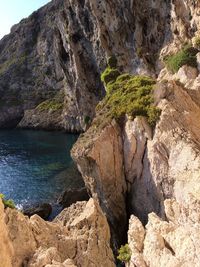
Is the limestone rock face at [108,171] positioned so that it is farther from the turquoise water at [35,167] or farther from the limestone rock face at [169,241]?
the turquoise water at [35,167]

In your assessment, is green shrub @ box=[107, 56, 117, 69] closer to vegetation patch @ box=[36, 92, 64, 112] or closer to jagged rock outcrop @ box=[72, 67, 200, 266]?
jagged rock outcrop @ box=[72, 67, 200, 266]

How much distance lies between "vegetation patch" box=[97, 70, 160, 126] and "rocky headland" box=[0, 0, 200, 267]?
0.12 metres

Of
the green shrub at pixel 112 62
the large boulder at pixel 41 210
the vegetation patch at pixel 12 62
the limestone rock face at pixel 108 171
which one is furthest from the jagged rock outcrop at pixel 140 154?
the vegetation patch at pixel 12 62

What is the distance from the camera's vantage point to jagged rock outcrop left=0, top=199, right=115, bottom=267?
1892 centimetres

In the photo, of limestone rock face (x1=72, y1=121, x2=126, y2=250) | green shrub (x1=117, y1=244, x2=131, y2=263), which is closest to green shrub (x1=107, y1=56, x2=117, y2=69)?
limestone rock face (x1=72, y1=121, x2=126, y2=250)

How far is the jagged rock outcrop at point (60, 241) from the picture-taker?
1892 cm

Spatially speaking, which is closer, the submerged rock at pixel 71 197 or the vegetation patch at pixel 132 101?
the vegetation patch at pixel 132 101

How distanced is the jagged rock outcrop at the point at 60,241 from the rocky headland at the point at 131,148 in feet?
0.21

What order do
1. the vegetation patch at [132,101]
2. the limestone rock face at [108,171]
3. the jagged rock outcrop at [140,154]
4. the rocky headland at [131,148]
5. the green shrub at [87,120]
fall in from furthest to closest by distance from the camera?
the green shrub at [87,120], the vegetation patch at [132,101], the limestone rock face at [108,171], the jagged rock outcrop at [140,154], the rocky headland at [131,148]

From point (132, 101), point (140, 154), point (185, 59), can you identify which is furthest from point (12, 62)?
point (140, 154)

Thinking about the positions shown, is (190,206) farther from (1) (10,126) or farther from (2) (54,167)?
(1) (10,126)

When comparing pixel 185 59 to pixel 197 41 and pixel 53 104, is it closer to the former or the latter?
pixel 197 41

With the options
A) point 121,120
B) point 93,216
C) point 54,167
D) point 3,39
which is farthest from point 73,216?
point 3,39

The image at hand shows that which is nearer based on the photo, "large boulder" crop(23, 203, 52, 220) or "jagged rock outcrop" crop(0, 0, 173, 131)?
"large boulder" crop(23, 203, 52, 220)
